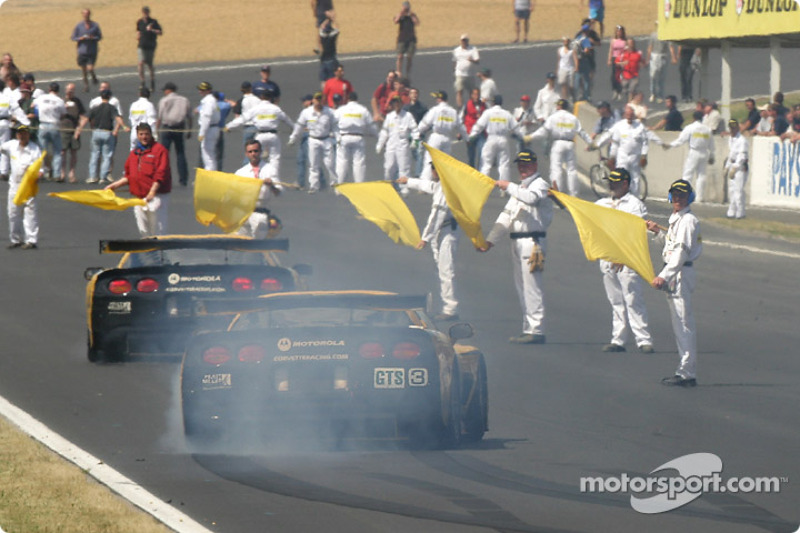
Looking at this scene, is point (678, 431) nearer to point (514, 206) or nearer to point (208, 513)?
point (208, 513)

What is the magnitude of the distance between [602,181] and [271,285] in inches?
662

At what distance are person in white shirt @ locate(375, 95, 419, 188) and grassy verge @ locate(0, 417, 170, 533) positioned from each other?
18.1 metres

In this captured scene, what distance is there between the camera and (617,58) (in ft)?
135

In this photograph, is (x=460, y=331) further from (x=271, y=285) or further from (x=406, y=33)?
(x=406, y=33)

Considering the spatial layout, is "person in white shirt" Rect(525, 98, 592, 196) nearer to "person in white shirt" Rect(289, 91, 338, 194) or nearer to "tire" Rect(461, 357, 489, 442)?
"person in white shirt" Rect(289, 91, 338, 194)

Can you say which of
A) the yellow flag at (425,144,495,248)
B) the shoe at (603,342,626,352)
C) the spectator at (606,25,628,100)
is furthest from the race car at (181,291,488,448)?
the spectator at (606,25,628,100)

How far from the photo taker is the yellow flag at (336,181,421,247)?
648 inches

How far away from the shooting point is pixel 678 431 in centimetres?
1159

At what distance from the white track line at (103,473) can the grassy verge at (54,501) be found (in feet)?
0.23

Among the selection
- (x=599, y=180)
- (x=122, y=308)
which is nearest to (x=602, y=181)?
(x=599, y=180)

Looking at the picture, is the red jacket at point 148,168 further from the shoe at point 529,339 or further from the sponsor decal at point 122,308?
the shoe at point 529,339

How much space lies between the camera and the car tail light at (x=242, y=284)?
1472cm

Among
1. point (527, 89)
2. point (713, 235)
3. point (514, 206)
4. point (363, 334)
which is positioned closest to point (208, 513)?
point (363, 334)

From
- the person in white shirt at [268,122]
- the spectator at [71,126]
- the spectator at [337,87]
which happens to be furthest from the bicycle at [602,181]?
the spectator at [71,126]
